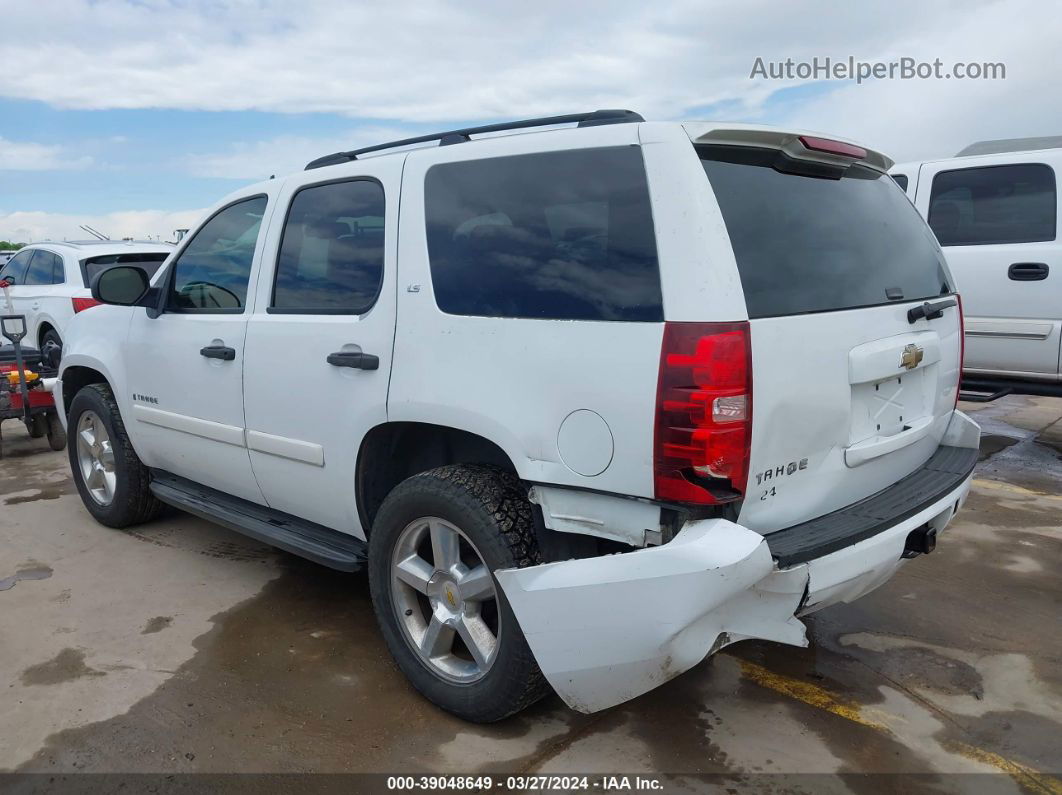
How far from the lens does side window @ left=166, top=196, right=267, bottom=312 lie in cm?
372

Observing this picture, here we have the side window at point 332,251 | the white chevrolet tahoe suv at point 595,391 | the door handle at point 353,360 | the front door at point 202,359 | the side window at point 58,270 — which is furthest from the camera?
the side window at point 58,270

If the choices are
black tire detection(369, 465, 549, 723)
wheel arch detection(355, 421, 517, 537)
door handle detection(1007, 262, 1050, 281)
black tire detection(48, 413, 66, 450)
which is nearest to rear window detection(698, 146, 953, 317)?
black tire detection(369, 465, 549, 723)


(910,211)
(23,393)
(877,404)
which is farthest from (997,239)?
(23,393)

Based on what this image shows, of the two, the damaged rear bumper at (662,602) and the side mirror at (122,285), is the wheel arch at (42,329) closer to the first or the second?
the side mirror at (122,285)

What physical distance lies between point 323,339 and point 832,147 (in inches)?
76.0

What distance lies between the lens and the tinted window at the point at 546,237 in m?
2.37

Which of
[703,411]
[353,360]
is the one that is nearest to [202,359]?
[353,360]

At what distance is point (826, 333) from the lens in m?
2.46

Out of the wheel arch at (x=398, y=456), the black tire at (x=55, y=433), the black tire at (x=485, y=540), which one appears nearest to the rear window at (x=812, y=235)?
the black tire at (x=485, y=540)

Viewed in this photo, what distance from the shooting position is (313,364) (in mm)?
3215

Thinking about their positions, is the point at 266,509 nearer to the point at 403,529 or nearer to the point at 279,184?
the point at 403,529

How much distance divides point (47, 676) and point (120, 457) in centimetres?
165

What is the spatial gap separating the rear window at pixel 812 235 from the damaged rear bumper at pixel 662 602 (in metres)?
0.68

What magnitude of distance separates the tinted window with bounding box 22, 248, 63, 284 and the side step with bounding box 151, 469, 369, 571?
5986mm
